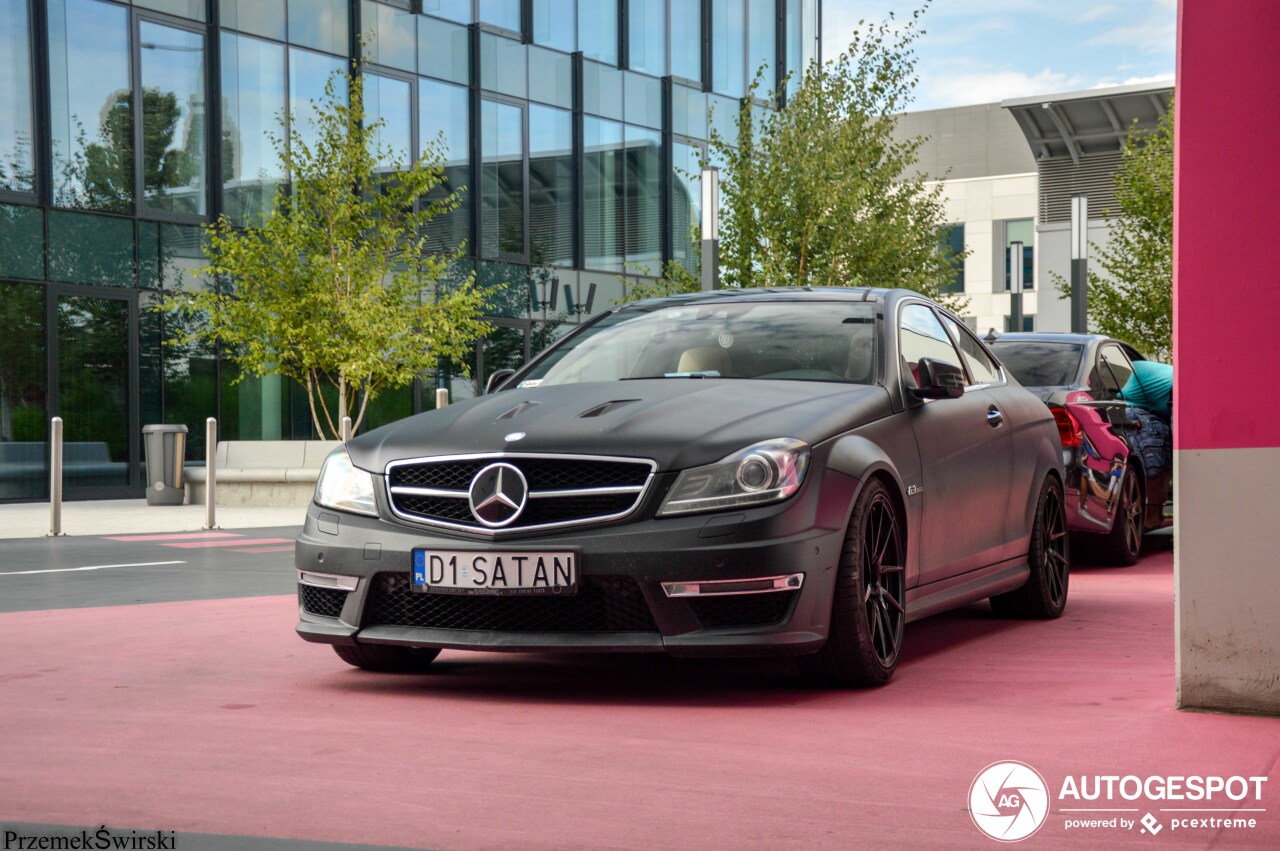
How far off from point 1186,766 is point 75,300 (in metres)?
21.9

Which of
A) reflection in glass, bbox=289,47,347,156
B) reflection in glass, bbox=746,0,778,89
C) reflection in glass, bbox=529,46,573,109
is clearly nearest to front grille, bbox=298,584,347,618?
reflection in glass, bbox=289,47,347,156

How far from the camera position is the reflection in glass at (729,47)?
1486 inches

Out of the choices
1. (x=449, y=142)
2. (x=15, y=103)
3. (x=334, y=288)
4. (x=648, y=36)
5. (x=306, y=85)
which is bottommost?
(x=334, y=288)

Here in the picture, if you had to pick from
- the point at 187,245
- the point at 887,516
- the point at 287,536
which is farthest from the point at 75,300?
the point at 887,516

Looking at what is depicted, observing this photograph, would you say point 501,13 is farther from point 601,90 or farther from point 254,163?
point 254,163

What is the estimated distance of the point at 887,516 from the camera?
19.9ft

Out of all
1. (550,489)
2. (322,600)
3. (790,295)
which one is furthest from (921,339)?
(322,600)

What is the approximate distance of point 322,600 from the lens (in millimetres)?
Answer: 5938

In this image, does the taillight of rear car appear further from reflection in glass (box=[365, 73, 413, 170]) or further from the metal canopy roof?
the metal canopy roof

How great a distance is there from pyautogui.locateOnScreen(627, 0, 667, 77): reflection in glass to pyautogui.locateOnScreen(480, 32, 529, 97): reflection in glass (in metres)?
3.48

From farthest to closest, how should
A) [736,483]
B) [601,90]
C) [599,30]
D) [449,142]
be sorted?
[601,90]
[599,30]
[449,142]
[736,483]

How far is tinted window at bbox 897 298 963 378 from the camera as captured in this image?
696cm

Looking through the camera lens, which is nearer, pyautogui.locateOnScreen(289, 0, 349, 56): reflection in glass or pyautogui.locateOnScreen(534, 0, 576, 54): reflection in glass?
pyautogui.locateOnScreen(289, 0, 349, 56): reflection in glass

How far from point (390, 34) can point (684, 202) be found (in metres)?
9.35
